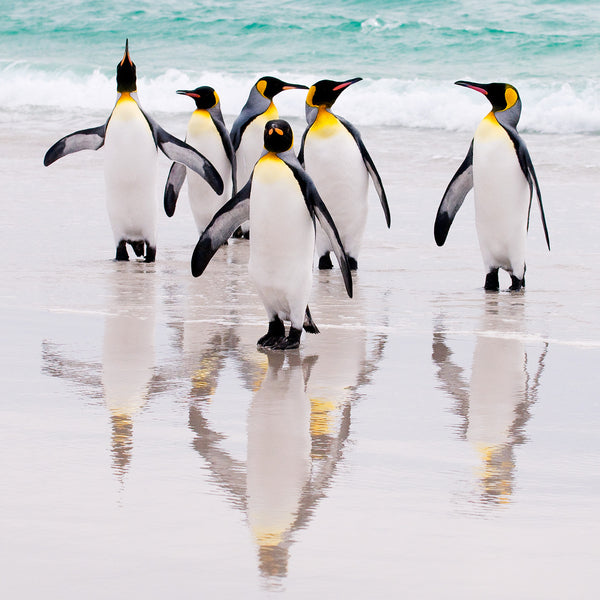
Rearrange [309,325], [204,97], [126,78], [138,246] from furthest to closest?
[204,97]
[138,246]
[126,78]
[309,325]

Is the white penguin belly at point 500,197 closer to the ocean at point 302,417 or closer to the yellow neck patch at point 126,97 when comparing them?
the ocean at point 302,417

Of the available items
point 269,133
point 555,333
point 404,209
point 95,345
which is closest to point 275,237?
point 269,133

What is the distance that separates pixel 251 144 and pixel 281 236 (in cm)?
330

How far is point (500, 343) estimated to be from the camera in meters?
4.79

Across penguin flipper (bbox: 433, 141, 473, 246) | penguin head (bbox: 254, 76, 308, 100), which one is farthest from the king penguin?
penguin flipper (bbox: 433, 141, 473, 246)

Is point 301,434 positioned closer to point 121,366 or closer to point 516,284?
point 121,366

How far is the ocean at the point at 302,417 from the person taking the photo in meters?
2.46

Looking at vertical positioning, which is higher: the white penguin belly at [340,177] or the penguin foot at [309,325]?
the white penguin belly at [340,177]

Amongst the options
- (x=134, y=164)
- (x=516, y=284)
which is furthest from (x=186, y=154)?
(x=516, y=284)

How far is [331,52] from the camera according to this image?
23859mm

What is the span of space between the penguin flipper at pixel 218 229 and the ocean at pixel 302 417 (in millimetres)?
298

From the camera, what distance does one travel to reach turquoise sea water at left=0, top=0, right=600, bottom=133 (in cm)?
1742

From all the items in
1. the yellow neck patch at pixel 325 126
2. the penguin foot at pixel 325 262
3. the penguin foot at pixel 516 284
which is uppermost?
the yellow neck patch at pixel 325 126

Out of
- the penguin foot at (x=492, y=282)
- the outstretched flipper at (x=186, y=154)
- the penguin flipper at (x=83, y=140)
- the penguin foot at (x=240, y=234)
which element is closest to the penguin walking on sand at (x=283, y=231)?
the penguin foot at (x=492, y=282)
